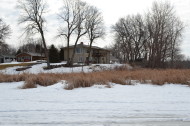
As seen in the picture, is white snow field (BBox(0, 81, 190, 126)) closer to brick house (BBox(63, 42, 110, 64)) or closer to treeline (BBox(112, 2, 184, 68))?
treeline (BBox(112, 2, 184, 68))

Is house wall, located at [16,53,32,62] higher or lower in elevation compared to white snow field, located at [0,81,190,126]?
higher

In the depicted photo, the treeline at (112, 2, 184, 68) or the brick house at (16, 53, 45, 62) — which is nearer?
the treeline at (112, 2, 184, 68)

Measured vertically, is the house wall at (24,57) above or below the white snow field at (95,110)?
above

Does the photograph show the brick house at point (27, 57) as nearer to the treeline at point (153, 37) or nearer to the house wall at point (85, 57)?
the house wall at point (85, 57)

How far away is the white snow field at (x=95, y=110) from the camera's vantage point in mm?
3539

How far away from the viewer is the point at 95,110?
422 centimetres

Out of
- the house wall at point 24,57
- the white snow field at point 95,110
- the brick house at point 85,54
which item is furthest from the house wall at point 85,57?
the white snow field at point 95,110

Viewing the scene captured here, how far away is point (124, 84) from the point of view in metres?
7.78

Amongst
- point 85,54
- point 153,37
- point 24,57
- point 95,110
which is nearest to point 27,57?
point 24,57

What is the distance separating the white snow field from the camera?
3539 millimetres

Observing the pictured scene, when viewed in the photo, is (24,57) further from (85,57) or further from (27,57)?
(85,57)

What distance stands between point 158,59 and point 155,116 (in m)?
28.5

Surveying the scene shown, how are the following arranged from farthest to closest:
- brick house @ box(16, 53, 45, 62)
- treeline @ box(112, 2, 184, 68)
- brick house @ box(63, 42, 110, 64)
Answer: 1. brick house @ box(16, 53, 45, 62)
2. brick house @ box(63, 42, 110, 64)
3. treeline @ box(112, 2, 184, 68)

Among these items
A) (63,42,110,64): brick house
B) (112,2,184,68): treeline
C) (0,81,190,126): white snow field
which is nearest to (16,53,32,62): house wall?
(63,42,110,64): brick house
